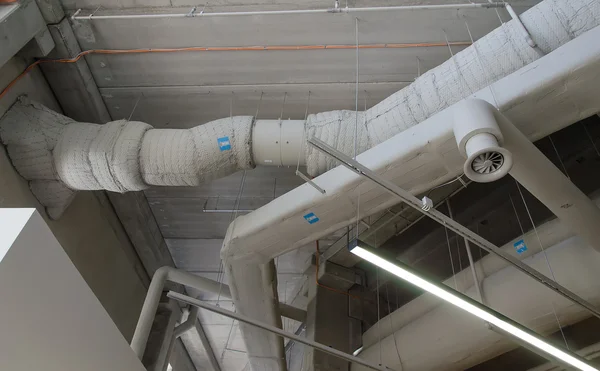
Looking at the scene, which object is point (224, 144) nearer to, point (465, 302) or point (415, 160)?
point (415, 160)

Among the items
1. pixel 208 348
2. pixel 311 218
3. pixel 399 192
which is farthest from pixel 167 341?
pixel 399 192

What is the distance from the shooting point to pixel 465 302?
263 centimetres

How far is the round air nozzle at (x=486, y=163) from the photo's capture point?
2.07 metres

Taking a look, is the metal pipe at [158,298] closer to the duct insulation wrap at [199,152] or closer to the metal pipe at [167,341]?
the metal pipe at [167,341]

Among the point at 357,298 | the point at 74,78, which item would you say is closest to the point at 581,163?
the point at 357,298

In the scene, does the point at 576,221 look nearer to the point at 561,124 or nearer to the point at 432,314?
the point at 561,124

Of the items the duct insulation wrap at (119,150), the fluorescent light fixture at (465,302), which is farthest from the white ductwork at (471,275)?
the duct insulation wrap at (119,150)

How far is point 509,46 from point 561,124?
62 cm

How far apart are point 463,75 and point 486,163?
1185 mm

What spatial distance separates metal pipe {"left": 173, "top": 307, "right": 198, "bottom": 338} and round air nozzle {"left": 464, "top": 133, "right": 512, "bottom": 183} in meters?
5.25

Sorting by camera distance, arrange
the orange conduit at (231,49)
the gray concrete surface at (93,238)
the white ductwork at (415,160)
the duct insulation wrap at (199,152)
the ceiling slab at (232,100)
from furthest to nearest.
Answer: the ceiling slab at (232,100)
the gray concrete surface at (93,238)
the orange conduit at (231,49)
the duct insulation wrap at (199,152)
the white ductwork at (415,160)

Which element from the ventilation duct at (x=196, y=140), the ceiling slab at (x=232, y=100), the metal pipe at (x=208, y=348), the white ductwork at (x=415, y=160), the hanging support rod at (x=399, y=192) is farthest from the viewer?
the metal pipe at (x=208, y=348)

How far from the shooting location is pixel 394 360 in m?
4.71

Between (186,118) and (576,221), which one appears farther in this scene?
(186,118)
